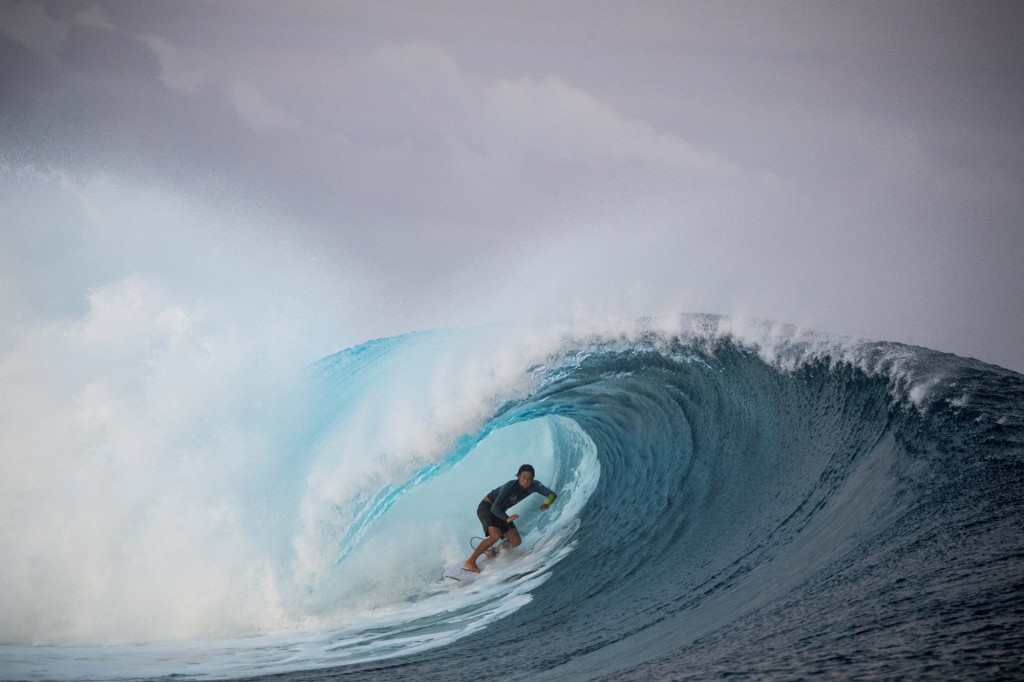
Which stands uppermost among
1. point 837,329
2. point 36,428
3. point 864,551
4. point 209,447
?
point 36,428

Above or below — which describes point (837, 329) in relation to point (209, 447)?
below

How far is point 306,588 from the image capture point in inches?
217

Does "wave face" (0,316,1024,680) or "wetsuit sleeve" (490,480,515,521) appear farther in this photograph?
"wetsuit sleeve" (490,480,515,521)

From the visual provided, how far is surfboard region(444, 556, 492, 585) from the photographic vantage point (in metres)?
5.34

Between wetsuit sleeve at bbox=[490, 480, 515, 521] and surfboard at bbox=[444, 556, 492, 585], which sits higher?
wetsuit sleeve at bbox=[490, 480, 515, 521]

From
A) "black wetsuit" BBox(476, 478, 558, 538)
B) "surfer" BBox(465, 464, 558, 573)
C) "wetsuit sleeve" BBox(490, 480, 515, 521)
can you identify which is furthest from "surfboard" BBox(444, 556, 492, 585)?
"wetsuit sleeve" BBox(490, 480, 515, 521)

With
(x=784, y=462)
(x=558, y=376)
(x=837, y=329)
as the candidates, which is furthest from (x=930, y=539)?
(x=558, y=376)

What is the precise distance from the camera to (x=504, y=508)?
5492 mm

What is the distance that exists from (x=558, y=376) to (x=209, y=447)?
136 inches

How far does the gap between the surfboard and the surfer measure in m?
0.05

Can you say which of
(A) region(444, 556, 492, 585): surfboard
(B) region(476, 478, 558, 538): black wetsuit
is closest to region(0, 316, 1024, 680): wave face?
(A) region(444, 556, 492, 585): surfboard

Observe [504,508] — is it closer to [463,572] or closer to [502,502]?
[502,502]

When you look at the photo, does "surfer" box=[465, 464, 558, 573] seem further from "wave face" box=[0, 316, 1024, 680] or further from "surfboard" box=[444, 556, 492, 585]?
"wave face" box=[0, 316, 1024, 680]

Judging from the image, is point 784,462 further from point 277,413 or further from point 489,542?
point 277,413
